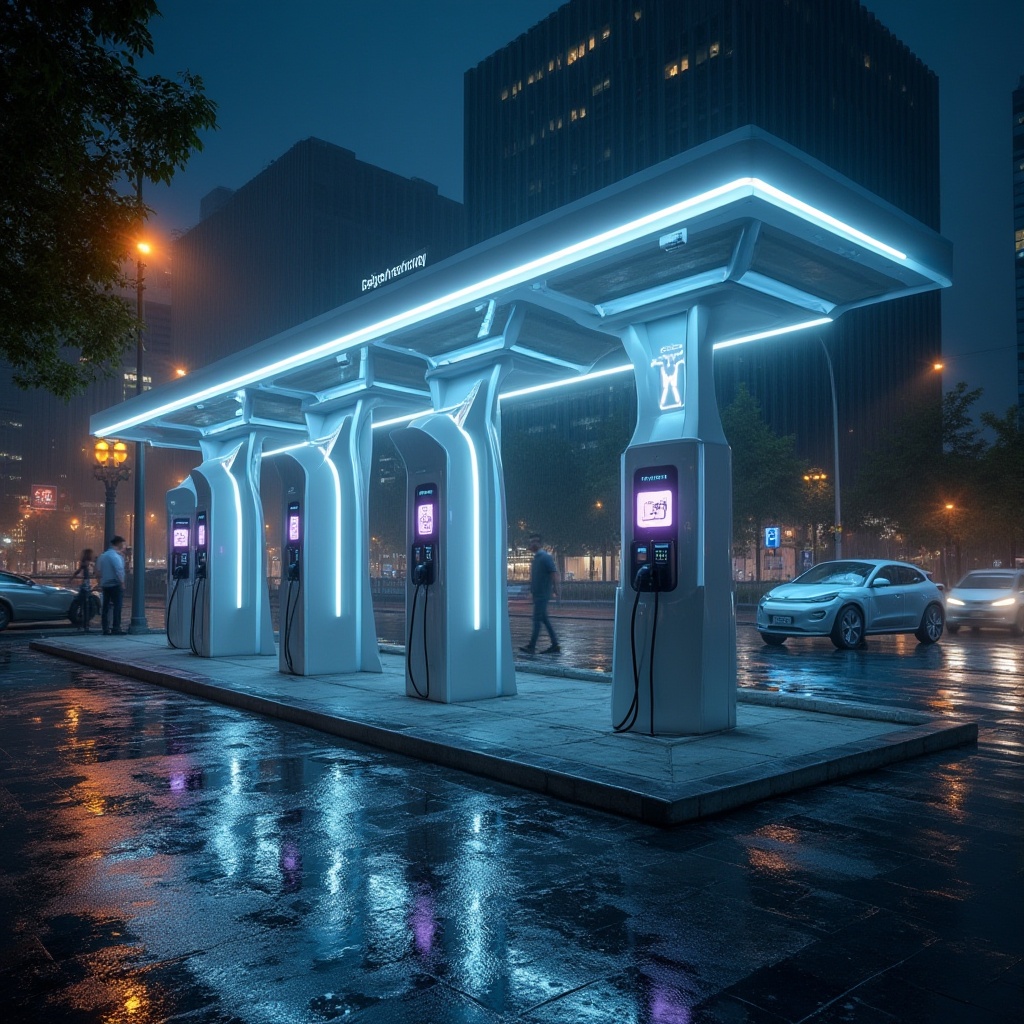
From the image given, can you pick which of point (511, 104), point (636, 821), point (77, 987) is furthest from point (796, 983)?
point (511, 104)

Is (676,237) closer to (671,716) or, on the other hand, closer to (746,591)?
(671,716)

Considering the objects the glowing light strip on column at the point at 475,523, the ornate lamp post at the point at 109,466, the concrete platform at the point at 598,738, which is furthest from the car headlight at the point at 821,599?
the ornate lamp post at the point at 109,466

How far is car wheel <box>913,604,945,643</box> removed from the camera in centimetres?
1798

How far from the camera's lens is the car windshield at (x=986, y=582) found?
21.5 meters

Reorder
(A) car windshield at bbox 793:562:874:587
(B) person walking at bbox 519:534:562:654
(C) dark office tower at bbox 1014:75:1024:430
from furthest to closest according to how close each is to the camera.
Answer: (C) dark office tower at bbox 1014:75:1024:430
(A) car windshield at bbox 793:562:874:587
(B) person walking at bbox 519:534:562:654

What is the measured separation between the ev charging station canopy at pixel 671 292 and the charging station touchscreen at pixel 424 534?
1.09 feet

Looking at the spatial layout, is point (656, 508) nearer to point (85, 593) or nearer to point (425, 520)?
point (425, 520)

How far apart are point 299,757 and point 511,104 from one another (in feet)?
349

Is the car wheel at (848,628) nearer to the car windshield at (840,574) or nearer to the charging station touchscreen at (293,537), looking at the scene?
the car windshield at (840,574)

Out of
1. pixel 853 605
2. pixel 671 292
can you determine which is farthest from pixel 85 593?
pixel 671 292

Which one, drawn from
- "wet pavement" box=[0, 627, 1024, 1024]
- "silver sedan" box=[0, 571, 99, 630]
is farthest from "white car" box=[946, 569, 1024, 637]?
"silver sedan" box=[0, 571, 99, 630]

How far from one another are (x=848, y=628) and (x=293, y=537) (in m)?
10.5

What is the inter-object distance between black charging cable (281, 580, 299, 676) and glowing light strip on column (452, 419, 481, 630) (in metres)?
3.21

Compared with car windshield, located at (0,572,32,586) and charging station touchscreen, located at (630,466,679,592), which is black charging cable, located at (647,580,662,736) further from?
car windshield, located at (0,572,32,586)
